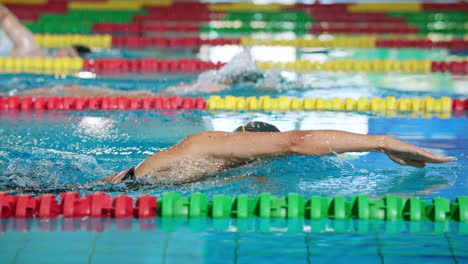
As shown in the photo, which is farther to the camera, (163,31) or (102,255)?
(163,31)

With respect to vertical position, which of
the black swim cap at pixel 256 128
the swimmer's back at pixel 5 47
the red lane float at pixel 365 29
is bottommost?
the black swim cap at pixel 256 128

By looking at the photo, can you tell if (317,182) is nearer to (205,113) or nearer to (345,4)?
(205,113)

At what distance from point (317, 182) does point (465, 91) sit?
380cm

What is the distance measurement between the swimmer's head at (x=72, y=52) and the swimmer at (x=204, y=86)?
5.96ft

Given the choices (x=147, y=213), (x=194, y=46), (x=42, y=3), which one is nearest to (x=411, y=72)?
(x=194, y=46)

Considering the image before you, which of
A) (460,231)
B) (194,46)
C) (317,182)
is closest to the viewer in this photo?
(460,231)

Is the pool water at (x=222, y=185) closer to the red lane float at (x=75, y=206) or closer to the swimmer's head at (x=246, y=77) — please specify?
the red lane float at (x=75, y=206)

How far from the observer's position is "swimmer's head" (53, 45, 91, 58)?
8.03m

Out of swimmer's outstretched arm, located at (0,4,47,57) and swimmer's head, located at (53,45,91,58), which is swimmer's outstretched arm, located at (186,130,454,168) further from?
swimmer's head, located at (53,45,91,58)

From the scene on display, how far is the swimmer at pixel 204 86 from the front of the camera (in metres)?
6.07

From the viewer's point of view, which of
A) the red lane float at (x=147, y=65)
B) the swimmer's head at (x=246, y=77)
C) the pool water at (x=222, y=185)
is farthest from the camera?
the red lane float at (x=147, y=65)

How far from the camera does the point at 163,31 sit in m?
11.2

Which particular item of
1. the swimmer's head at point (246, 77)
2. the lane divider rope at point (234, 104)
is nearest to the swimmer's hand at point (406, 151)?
the lane divider rope at point (234, 104)

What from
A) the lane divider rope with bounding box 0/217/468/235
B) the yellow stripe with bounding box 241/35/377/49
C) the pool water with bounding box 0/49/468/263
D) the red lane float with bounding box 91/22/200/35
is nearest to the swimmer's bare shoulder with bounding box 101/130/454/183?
the pool water with bounding box 0/49/468/263
